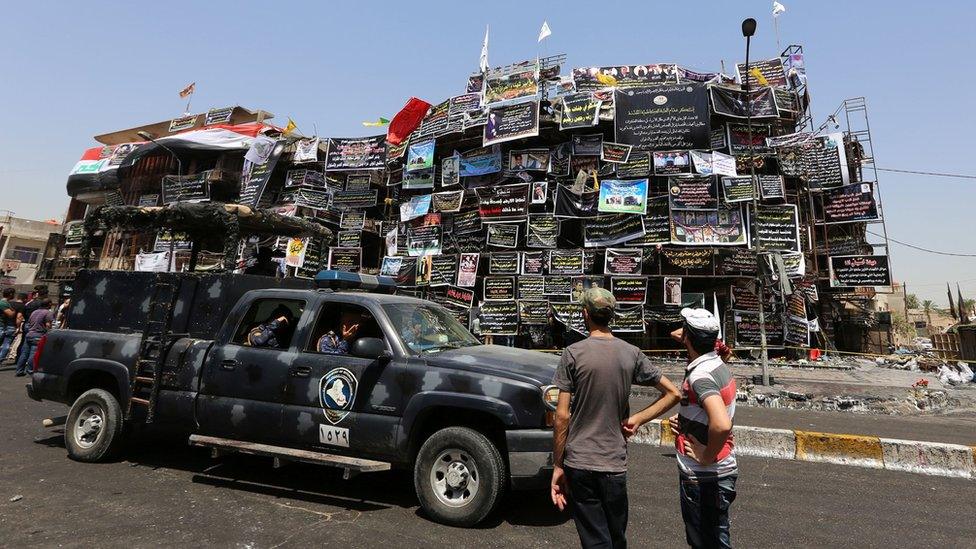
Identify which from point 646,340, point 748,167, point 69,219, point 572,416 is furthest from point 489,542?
point 69,219

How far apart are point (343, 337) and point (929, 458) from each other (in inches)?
290

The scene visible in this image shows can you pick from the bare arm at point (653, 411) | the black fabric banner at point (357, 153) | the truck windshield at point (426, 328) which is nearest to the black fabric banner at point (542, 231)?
the black fabric banner at point (357, 153)

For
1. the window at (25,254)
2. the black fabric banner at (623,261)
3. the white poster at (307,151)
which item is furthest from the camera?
the window at (25,254)

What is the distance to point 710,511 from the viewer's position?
2.53m

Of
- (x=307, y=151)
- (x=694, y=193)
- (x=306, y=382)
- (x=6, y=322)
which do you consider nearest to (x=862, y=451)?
(x=306, y=382)

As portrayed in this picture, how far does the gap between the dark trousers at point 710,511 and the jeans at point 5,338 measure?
17.5m

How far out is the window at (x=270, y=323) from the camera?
4.88 meters

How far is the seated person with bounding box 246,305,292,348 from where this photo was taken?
4.85 metres

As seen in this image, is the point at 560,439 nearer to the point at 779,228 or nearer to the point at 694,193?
the point at 694,193

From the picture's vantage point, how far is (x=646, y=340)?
1873 cm

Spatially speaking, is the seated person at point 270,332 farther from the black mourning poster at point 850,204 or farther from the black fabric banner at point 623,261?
the black mourning poster at point 850,204

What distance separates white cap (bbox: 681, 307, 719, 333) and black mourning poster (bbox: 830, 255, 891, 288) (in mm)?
20046

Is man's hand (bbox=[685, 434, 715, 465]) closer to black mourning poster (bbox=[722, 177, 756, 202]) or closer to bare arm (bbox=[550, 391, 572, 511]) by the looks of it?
bare arm (bbox=[550, 391, 572, 511])

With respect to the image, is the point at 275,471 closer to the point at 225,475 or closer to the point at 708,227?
the point at 225,475
